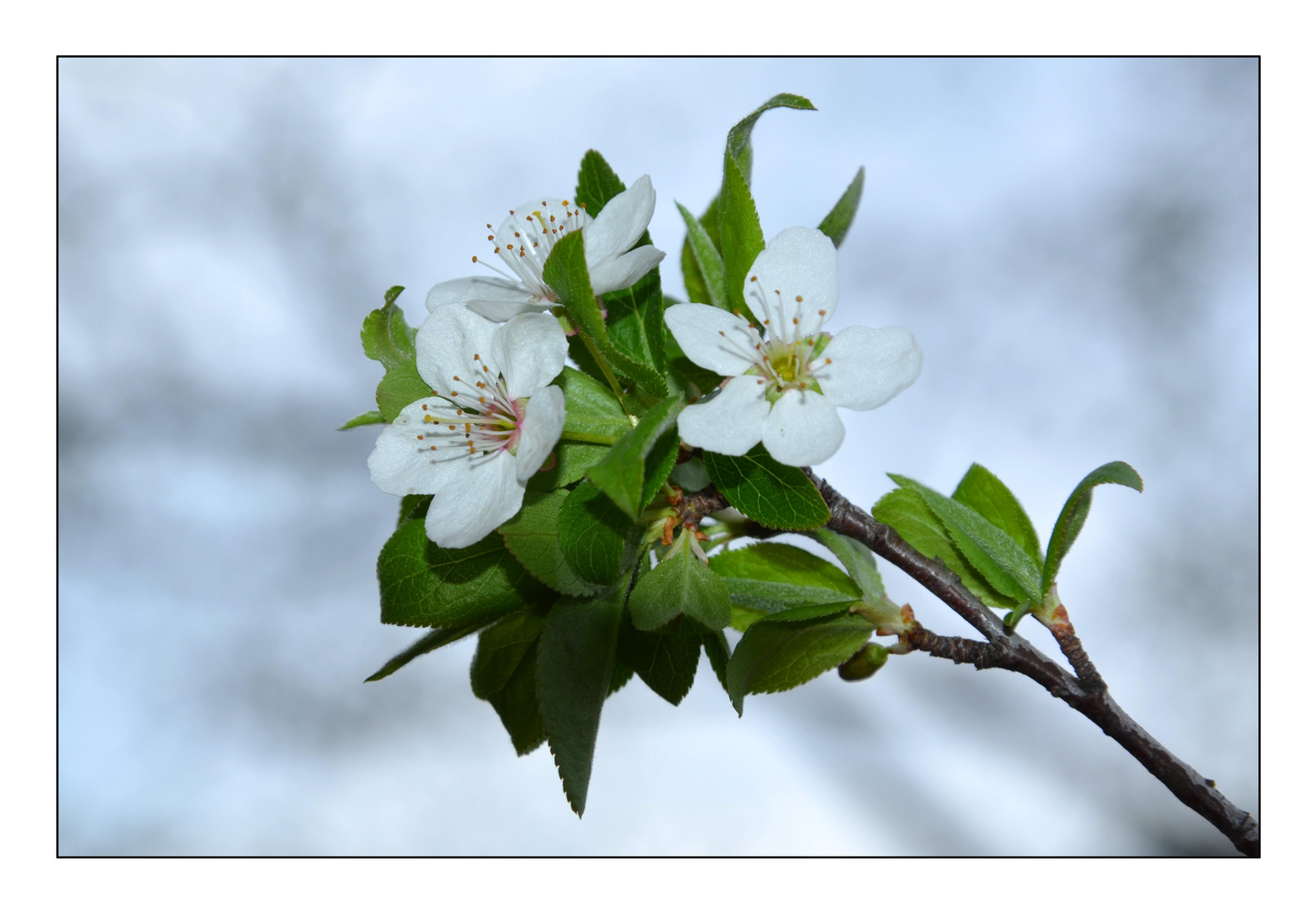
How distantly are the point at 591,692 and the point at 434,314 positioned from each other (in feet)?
1.18

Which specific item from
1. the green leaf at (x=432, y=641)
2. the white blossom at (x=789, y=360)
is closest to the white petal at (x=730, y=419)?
the white blossom at (x=789, y=360)

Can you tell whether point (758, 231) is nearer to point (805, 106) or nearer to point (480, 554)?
point (805, 106)

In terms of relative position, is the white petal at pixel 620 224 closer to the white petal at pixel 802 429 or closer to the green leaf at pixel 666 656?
the white petal at pixel 802 429

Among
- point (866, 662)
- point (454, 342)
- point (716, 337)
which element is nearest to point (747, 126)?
point (716, 337)

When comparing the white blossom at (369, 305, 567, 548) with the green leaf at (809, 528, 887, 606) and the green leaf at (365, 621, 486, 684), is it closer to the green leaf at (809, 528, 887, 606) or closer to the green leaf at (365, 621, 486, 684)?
the green leaf at (365, 621, 486, 684)

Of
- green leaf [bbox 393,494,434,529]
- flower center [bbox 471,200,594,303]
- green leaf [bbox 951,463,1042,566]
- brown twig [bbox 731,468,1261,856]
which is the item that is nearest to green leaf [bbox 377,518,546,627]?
green leaf [bbox 393,494,434,529]

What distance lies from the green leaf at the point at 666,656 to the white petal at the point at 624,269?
333 millimetres

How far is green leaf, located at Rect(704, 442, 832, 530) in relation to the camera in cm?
61

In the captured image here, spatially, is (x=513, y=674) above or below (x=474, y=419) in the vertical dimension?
below

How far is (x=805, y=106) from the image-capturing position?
0.64 m

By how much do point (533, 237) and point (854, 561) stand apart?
17.6 inches

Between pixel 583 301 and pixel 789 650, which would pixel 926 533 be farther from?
pixel 583 301

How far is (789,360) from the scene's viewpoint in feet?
2.04

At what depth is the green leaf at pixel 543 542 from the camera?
629 mm
